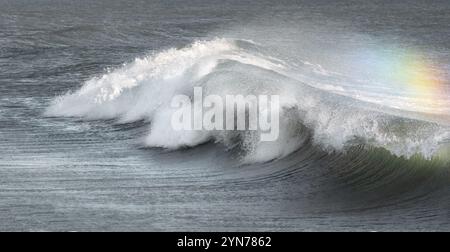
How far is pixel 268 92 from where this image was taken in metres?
21.0

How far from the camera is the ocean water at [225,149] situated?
13844mm

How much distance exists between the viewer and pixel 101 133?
22312mm

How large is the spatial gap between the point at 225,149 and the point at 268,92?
2.24m

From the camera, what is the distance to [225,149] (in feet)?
63.2

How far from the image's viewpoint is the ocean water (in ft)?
45.4

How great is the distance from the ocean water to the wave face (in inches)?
1.6

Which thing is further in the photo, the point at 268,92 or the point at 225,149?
the point at 268,92

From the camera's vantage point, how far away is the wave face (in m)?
17.6

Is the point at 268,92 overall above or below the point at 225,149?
above

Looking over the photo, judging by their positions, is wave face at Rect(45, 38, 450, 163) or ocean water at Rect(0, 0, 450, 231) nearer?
ocean water at Rect(0, 0, 450, 231)

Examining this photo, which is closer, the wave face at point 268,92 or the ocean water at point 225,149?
the ocean water at point 225,149

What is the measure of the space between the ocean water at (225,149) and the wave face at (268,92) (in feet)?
0.14
